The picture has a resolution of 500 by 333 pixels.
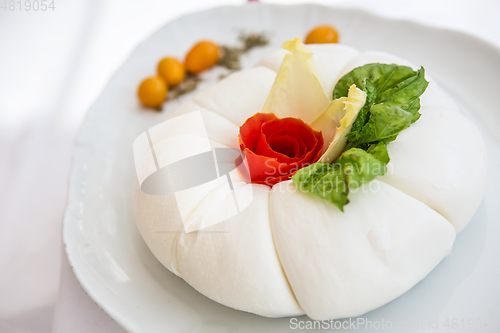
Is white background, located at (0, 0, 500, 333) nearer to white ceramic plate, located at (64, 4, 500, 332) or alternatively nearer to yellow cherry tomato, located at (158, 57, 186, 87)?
white ceramic plate, located at (64, 4, 500, 332)

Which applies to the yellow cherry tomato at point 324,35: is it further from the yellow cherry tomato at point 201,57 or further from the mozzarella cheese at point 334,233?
the mozzarella cheese at point 334,233

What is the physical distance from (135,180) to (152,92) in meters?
0.63

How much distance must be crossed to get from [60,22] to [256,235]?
2.24 meters

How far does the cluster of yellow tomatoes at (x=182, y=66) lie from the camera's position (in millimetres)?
1778

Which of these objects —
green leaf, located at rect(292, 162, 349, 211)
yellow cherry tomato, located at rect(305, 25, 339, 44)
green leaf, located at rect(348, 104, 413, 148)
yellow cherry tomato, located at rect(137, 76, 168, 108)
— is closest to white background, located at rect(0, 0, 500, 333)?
yellow cherry tomato, located at rect(305, 25, 339, 44)

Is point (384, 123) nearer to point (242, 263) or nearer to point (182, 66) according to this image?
point (242, 263)

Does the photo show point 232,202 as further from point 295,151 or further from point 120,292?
point 120,292

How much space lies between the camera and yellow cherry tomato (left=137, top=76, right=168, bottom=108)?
1774mm

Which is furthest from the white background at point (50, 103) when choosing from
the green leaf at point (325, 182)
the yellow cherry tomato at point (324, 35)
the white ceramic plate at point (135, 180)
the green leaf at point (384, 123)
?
the green leaf at point (384, 123)

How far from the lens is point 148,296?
1.17 meters

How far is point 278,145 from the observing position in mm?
1098

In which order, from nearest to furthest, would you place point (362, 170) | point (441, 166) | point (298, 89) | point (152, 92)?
1. point (362, 170)
2. point (441, 166)
3. point (298, 89)
4. point (152, 92)

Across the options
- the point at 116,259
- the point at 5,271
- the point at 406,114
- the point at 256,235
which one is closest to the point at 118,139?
the point at 116,259

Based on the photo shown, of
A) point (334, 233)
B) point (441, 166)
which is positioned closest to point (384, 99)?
point (441, 166)
